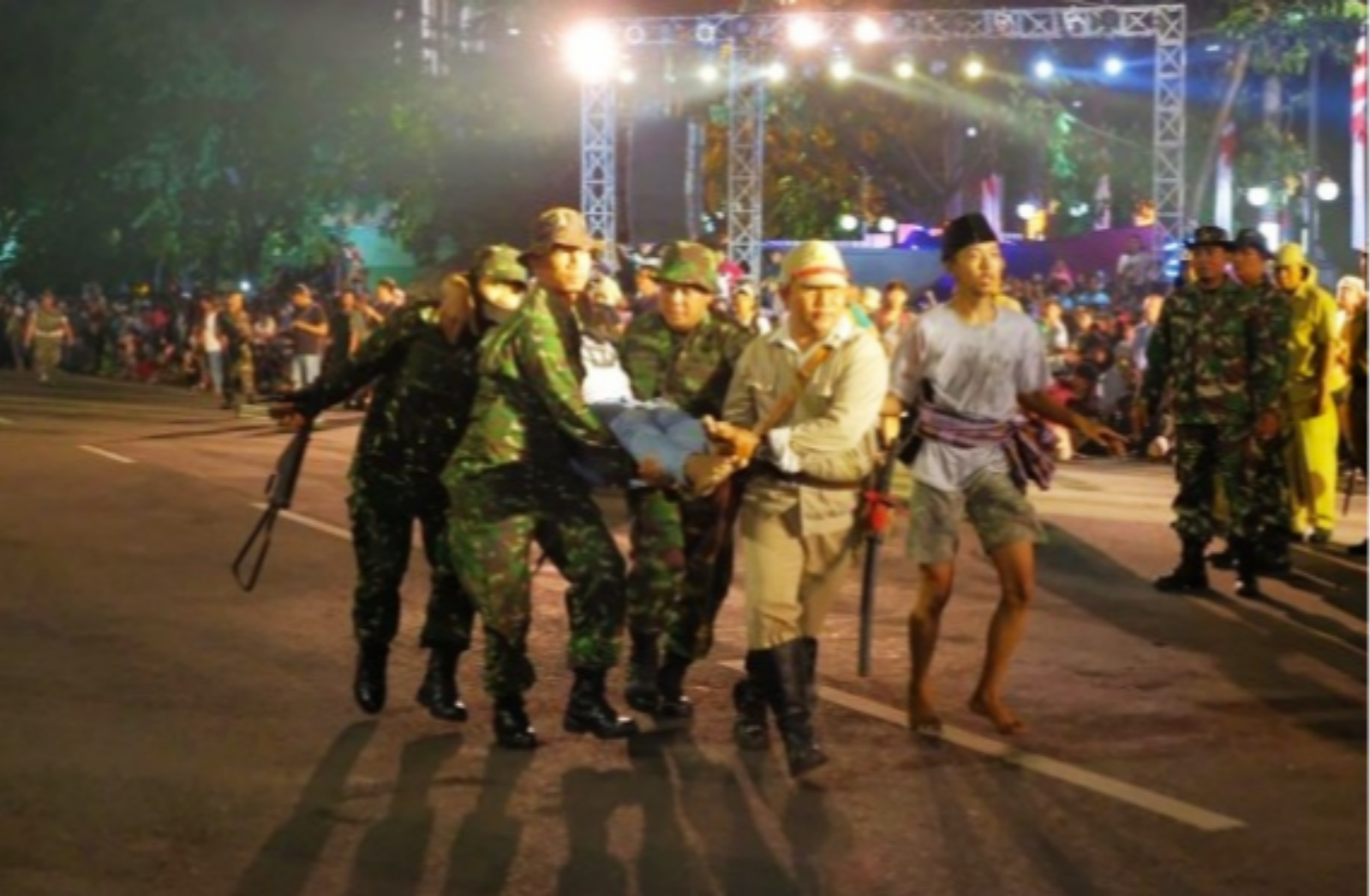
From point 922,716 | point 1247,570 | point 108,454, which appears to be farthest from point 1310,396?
point 108,454

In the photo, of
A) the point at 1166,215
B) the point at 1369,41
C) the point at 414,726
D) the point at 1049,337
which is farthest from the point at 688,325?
the point at 1369,41

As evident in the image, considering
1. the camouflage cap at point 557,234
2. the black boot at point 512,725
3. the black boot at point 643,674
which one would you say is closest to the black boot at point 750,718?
the black boot at point 643,674

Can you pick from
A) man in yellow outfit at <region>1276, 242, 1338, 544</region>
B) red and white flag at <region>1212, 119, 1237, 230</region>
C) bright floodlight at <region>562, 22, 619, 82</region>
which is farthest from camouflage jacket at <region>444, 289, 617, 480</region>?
red and white flag at <region>1212, 119, 1237, 230</region>

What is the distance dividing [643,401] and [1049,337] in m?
15.2

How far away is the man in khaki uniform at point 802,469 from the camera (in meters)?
6.78

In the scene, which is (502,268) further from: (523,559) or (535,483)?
(523,559)

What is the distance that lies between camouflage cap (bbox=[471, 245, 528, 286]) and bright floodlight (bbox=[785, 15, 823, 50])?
20171 mm

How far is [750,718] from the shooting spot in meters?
7.47

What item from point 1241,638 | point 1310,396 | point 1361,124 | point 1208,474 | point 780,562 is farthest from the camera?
point 1361,124

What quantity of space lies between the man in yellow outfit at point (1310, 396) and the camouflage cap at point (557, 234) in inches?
198

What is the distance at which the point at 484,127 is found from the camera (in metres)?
40.6

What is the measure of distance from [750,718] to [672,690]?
0.51 metres

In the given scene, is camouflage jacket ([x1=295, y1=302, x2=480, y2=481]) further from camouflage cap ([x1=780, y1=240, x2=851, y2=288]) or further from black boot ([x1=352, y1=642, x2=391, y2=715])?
camouflage cap ([x1=780, y1=240, x2=851, y2=288])

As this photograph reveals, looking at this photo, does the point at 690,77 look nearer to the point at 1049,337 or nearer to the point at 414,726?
the point at 1049,337
